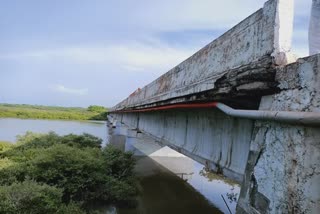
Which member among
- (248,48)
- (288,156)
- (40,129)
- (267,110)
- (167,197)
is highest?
(248,48)

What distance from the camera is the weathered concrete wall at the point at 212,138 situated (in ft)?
11.5

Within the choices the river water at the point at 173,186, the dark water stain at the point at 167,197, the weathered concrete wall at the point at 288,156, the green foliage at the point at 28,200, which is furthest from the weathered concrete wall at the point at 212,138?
the dark water stain at the point at 167,197

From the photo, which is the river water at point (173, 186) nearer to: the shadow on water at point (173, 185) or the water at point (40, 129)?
the shadow on water at point (173, 185)

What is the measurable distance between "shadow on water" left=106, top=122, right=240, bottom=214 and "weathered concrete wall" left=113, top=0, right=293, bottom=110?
3.97 metres

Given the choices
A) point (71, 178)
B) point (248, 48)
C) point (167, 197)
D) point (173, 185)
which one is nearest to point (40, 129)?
point (173, 185)

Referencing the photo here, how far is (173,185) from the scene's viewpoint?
13.3m

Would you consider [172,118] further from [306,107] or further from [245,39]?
[306,107]

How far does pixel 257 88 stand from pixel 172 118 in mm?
4333

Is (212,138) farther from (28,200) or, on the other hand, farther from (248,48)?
(28,200)

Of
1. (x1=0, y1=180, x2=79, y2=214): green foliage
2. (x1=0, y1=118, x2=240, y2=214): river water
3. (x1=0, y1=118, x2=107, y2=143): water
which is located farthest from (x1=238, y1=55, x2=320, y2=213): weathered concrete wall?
(x1=0, y1=118, x2=107, y2=143): water

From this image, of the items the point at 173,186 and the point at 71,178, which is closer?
the point at 71,178

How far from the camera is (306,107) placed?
2.13m

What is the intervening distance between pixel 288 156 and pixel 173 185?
1144 cm

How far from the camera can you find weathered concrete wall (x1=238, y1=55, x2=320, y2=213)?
2.02m
